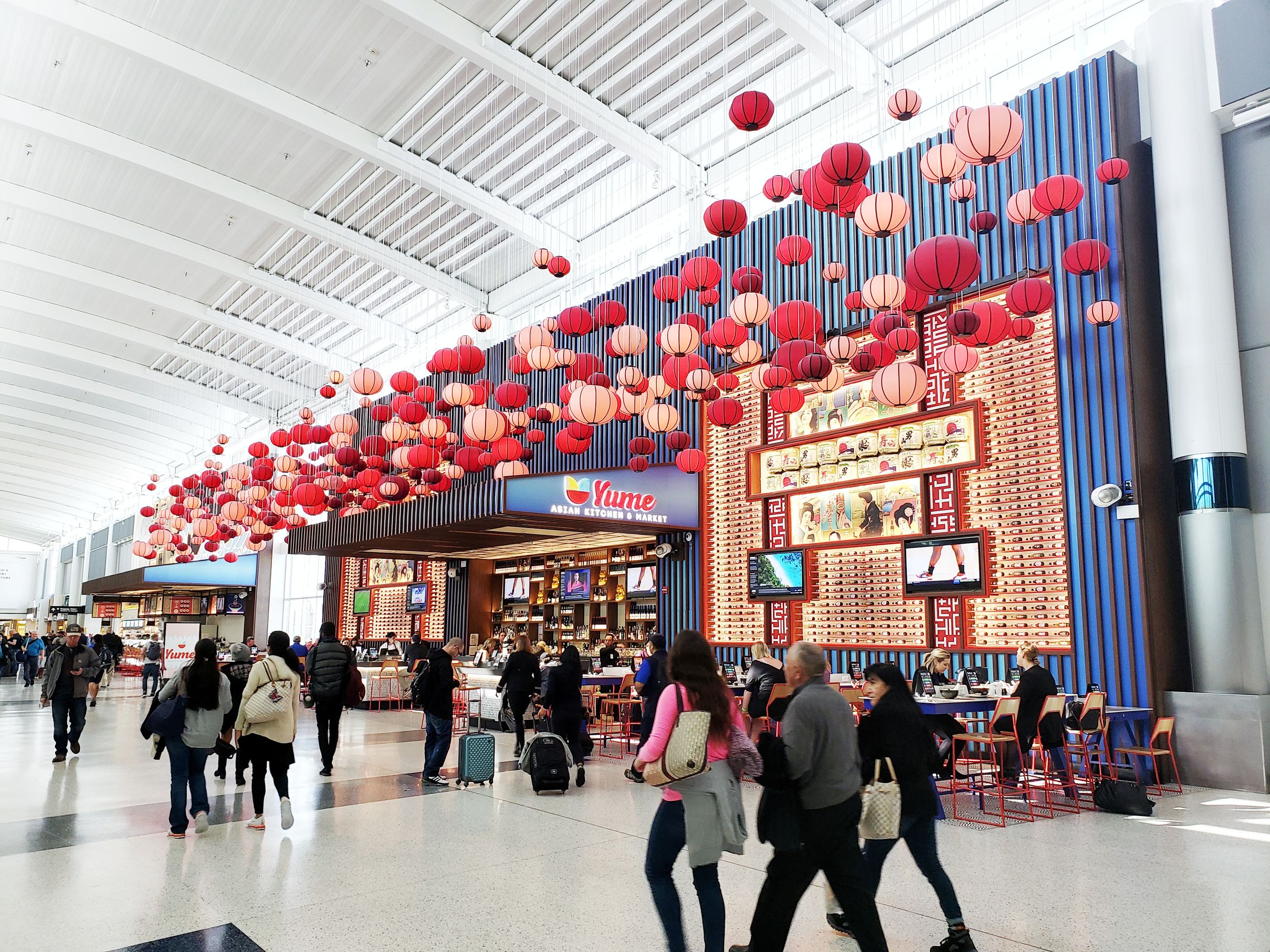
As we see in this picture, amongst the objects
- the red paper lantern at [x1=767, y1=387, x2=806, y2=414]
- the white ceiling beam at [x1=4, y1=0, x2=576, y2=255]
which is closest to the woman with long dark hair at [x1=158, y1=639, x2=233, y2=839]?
the red paper lantern at [x1=767, y1=387, x2=806, y2=414]

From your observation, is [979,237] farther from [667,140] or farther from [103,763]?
[103,763]

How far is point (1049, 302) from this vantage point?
334 inches

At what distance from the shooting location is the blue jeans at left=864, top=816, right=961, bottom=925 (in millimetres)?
3826

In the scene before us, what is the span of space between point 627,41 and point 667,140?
2274 mm

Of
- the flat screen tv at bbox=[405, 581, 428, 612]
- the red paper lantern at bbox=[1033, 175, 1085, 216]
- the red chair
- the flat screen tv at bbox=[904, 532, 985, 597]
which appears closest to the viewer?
the red paper lantern at bbox=[1033, 175, 1085, 216]

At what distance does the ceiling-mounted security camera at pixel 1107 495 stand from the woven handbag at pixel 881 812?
6.44 metres

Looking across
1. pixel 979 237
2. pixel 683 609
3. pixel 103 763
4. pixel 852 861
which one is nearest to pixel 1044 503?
pixel 979 237

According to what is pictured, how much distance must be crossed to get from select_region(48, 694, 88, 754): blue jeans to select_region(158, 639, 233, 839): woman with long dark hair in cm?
450

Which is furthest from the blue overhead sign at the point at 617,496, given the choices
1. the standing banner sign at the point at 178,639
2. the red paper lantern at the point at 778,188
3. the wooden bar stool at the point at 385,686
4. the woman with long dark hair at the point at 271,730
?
the standing banner sign at the point at 178,639

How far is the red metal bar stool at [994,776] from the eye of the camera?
6.77 meters

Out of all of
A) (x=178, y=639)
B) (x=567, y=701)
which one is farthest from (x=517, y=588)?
(x=567, y=701)

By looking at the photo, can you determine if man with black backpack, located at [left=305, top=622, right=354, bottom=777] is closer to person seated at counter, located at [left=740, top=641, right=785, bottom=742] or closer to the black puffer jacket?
the black puffer jacket

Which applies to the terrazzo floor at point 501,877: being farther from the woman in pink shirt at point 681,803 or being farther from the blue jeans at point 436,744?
the woman in pink shirt at point 681,803

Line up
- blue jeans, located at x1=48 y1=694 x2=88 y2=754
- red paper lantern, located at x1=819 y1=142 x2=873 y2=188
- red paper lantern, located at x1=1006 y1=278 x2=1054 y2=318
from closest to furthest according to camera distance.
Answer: red paper lantern, located at x1=819 y1=142 x2=873 y2=188 < red paper lantern, located at x1=1006 y1=278 x2=1054 y2=318 < blue jeans, located at x1=48 y1=694 x2=88 y2=754
